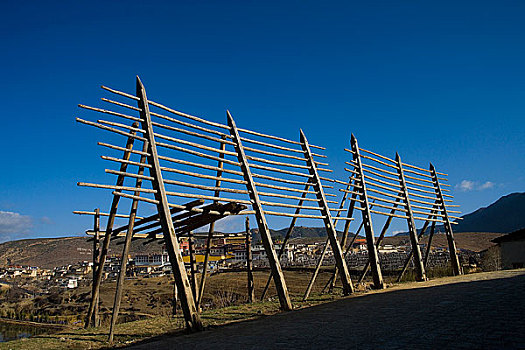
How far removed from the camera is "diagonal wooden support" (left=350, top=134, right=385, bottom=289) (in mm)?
10383

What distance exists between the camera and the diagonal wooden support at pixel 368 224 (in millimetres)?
10383

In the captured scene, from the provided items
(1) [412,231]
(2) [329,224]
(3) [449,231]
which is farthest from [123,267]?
(3) [449,231]

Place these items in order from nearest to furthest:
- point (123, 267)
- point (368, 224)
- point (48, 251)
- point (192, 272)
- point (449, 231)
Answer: point (123, 267)
point (192, 272)
point (368, 224)
point (449, 231)
point (48, 251)

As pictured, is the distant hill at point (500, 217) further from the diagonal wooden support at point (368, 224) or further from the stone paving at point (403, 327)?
the stone paving at point (403, 327)

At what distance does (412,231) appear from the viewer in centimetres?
1262

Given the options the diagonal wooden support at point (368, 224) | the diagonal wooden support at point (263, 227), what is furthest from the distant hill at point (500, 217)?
the diagonal wooden support at point (263, 227)

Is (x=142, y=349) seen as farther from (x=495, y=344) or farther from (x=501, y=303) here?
(x=501, y=303)

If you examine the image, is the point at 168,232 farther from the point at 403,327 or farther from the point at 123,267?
the point at 403,327

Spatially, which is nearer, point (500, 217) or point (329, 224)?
point (329, 224)

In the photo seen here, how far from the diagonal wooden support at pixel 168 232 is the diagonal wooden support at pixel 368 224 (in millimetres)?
5554

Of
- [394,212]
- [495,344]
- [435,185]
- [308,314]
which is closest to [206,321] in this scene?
[308,314]

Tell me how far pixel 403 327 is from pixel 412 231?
347 inches

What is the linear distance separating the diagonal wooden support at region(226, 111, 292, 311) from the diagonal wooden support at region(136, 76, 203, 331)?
6.11 ft

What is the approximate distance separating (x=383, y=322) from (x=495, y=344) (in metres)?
1.66
